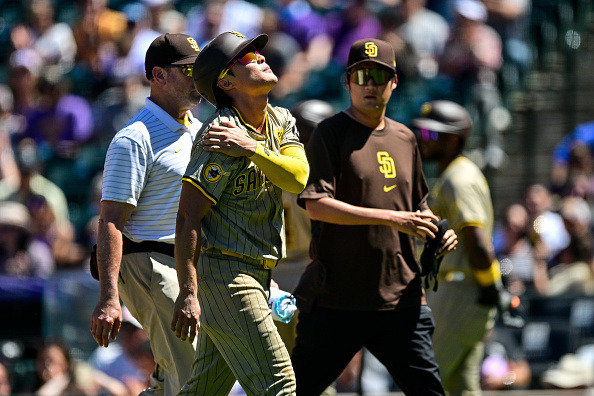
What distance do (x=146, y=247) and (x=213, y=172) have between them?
0.94m

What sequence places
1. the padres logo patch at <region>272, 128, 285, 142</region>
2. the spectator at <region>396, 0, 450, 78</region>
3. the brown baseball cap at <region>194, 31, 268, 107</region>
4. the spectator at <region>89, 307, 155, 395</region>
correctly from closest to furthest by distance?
the brown baseball cap at <region>194, 31, 268, 107</region> < the padres logo patch at <region>272, 128, 285, 142</region> < the spectator at <region>89, 307, 155, 395</region> < the spectator at <region>396, 0, 450, 78</region>

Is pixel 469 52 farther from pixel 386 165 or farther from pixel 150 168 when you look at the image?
pixel 150 168

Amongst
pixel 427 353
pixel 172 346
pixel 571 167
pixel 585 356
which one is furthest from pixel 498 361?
pixel 172 346

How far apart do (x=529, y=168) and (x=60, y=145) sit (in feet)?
18.0

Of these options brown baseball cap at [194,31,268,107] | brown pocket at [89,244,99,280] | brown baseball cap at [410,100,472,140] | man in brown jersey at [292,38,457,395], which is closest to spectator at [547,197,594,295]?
brown baseball cap at [410,100,472,140]

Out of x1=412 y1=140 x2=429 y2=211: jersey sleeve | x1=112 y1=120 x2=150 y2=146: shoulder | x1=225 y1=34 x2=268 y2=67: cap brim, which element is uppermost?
x1=225 y1=34 x2=268 y2=67: cap brim

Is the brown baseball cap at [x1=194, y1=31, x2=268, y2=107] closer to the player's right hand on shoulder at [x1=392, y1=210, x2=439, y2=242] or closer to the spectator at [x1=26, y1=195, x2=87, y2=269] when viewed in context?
the player's right hand on shoulder at [x1=392, y1=210, x2=439, y2=242]

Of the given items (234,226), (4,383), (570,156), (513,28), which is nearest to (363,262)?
(234,226)

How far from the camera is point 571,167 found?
11.3 metres

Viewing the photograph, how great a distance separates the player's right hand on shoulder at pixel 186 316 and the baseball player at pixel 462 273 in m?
2.48

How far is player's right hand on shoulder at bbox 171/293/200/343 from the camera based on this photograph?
426cm

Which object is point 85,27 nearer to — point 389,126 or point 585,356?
point 585,356

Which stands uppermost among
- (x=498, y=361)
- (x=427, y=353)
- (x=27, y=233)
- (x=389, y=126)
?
(x=389, y=126)

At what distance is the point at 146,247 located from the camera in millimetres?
5137
